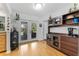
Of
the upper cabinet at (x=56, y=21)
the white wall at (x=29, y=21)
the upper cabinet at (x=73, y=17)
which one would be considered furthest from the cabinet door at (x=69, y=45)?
→ the white wall at (x=29, y=21)

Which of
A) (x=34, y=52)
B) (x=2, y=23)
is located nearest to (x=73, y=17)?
(x=34, y=52)

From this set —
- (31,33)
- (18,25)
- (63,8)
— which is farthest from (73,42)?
(31,33)

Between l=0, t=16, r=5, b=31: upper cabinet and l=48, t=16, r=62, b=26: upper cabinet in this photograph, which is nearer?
l=0, t=16, r=5, b=31: upper cabinet

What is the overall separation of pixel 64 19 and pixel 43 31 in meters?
4.30

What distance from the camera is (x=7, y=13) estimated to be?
4.78 metres

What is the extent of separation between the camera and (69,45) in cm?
396

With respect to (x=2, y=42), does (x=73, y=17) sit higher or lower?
higher

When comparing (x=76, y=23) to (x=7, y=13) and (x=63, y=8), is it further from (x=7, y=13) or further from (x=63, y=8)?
(x=7, y=13)

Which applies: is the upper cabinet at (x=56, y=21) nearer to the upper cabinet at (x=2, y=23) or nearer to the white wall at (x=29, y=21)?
the white wall at (x=29, y=21)

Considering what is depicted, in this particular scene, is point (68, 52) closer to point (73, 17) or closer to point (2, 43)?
point (73, 17)

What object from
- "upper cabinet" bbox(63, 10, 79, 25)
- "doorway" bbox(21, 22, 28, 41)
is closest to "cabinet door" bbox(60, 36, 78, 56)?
"upper cabinet" bbox(63, 10, 79, 25)

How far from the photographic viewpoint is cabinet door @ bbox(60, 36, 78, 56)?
3592 mm

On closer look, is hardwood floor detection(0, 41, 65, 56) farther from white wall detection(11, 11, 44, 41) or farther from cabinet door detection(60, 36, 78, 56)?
white wall detection(11, 11, 44, 41)

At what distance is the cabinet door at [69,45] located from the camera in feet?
11.8
